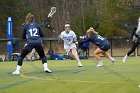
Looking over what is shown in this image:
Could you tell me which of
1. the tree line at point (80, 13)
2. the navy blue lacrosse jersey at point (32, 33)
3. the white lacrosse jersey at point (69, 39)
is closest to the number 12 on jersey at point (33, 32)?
the navy blue lacrosse jersey at point (32, 33)

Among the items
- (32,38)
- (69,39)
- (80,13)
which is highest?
(80,13)

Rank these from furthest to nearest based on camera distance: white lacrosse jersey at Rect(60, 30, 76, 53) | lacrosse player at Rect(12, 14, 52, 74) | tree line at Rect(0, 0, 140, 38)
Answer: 1. tree line at Rect(0, 0, 140, 38)
2. white lacrosse jersey at Rect(60, 30, 76, 53)
3. lacrosse player at Rect(12, 14, 52, 74)

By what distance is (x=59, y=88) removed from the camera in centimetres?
1170

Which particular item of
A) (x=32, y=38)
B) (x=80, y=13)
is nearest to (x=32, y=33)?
(x=32, y=38)

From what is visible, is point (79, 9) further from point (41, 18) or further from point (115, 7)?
point (115, 7)

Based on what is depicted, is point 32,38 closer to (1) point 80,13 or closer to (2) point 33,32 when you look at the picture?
(2) point 33,32

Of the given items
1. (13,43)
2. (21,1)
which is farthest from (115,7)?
(13,43)

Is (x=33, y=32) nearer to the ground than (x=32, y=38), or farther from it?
farther from it

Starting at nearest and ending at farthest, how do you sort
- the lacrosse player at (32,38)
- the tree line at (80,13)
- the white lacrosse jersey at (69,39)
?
the lacrosse player at (32,38), the white lacrosse jersey at (69,39), the tree line at (80,13)

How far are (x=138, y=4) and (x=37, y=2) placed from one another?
1472 cm

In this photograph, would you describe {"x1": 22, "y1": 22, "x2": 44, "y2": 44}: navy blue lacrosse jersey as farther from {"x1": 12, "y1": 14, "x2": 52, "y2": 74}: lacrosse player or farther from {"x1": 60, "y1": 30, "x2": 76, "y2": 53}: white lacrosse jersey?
{"x1": 60, "y1": 30, "x2": 76, "y2": 53}: white lacrosse jersey

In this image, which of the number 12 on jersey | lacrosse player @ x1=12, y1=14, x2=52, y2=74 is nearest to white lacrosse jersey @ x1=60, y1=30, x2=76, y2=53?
lacrosse player @ x1=12, y1=14, x2=52, y2=74

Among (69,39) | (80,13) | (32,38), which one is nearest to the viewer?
(32,38)

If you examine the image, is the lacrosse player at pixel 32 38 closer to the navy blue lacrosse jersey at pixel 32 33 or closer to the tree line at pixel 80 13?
the navy blue lacrosse jersey at pixel 32 33
